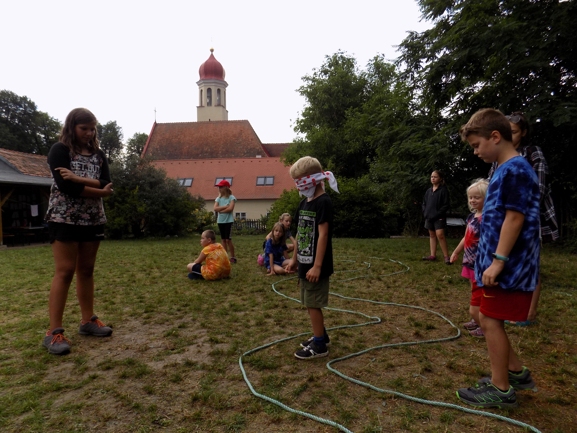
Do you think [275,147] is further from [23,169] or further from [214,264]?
[214,264]

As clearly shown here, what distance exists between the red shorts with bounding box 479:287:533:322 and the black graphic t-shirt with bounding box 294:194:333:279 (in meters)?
1.22

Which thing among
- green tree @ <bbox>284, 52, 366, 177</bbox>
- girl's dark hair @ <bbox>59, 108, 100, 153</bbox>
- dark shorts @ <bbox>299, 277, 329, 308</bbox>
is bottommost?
dark shorts @ <bbox>299, 277, 329, 308</bbox>

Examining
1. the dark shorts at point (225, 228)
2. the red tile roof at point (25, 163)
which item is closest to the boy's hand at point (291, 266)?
the dark shorts at point (225, 228)

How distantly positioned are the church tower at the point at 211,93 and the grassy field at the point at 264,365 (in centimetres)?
5532

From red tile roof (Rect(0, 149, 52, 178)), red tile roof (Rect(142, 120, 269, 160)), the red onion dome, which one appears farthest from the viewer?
the red onion dome

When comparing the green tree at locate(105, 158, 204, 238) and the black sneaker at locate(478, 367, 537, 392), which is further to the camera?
the green tree at locate(105, 158, 204, 238)

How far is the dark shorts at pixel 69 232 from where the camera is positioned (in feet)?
11.1

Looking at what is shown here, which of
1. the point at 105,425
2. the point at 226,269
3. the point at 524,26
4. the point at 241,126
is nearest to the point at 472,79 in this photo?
the point at 524,26

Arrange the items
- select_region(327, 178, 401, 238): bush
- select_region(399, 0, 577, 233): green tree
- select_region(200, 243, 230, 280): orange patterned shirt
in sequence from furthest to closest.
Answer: select_region(327, 178, 401, 238): bush, select_region(399, 0, 577, 233): green tree, select_region(200, 243, 230, 280): orange patterned shirt

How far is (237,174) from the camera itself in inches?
1348

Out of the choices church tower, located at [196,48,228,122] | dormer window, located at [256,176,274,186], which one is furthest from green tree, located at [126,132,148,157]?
dormer window, located at [256,176,274,186]

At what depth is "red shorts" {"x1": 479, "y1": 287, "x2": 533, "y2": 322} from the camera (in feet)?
7.48

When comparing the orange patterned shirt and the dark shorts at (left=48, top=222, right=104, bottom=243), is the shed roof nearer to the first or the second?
the orange patterned shirt

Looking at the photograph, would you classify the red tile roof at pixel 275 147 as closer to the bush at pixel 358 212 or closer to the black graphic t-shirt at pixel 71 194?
the bush at pixel 358 212
